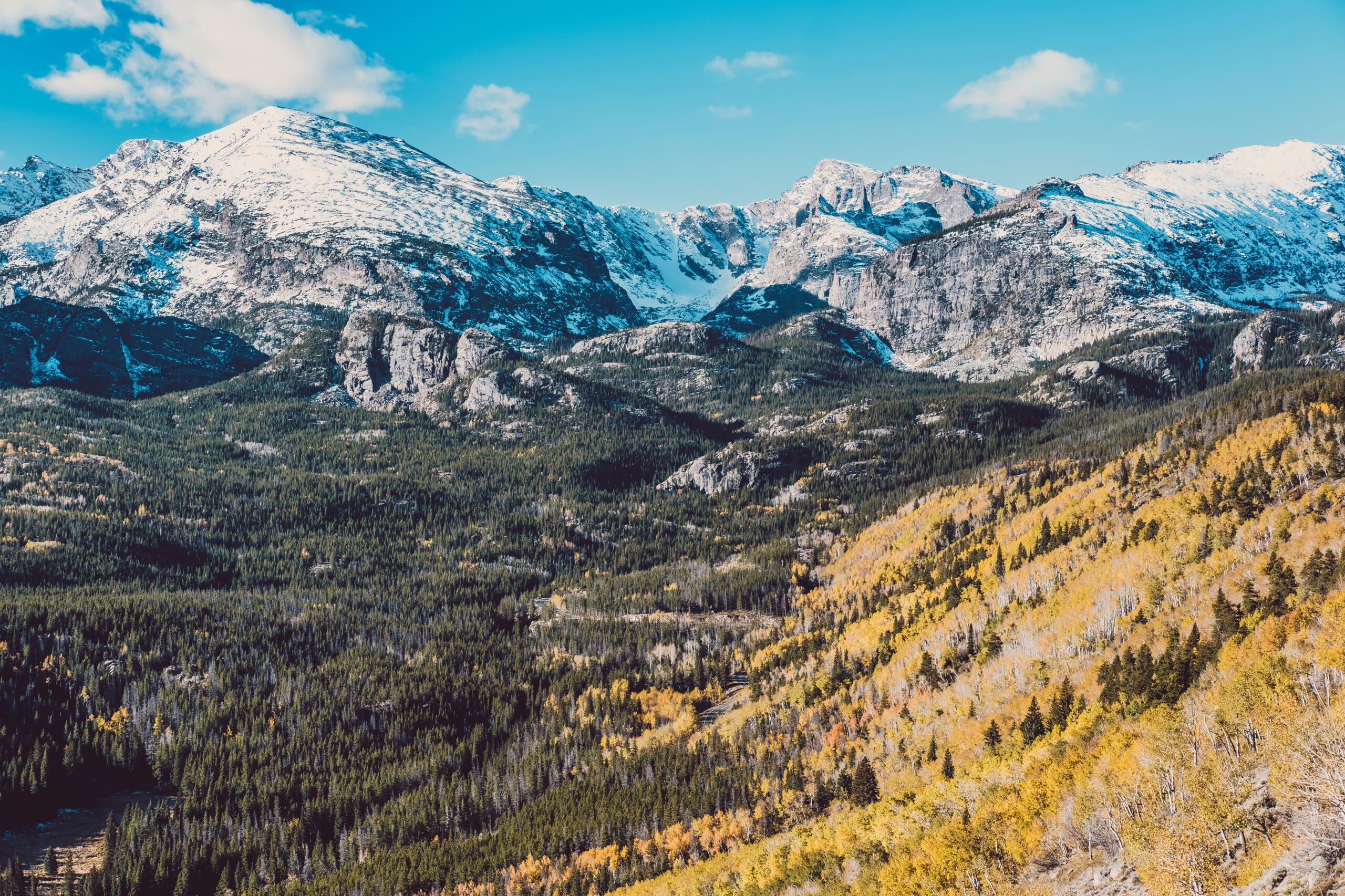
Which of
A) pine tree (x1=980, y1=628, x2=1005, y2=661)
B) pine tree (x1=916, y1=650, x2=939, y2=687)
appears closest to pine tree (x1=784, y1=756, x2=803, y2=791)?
pine tree (x1=916, y1=650, x2=939, y2=687)

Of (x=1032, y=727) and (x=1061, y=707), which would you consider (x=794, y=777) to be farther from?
(x=1061, y=707)

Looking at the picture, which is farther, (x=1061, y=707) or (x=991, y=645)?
(x=991, y=645)

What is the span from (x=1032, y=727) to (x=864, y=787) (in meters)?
22.6

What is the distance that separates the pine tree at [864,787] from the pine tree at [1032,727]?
19423 millimetres

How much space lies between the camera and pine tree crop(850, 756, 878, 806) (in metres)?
102

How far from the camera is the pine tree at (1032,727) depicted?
88.6 m

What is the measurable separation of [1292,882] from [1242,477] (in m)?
89.7

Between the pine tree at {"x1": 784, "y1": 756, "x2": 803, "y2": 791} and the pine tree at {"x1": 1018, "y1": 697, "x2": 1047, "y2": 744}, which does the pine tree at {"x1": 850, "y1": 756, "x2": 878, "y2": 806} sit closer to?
the pine tree at {"x1": 784, "y1": 756, "x2": 803, "y2": 791}

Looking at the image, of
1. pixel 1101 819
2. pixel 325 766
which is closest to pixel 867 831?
pixel 1101 819

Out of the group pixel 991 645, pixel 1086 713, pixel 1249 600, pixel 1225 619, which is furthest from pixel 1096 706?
pixel 991 645

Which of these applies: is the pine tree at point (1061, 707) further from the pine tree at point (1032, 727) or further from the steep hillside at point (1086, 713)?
the pine tree at point (1032, 727)

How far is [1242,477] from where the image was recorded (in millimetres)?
116375

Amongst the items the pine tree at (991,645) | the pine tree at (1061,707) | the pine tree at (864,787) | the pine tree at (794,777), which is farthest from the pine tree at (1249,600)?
the pine tree at (794,777)

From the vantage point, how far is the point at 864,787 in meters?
103
